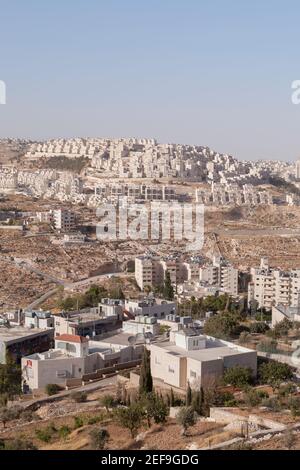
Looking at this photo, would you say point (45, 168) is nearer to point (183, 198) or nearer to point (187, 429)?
point (183, 198)

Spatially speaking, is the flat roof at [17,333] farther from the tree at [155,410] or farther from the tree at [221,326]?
the tree at [155,410]

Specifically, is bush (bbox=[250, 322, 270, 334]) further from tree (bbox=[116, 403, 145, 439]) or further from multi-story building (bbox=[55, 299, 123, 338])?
tree (bbox=[116, 403, 145, 439])

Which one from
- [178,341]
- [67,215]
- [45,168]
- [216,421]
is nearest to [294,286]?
[178,341]

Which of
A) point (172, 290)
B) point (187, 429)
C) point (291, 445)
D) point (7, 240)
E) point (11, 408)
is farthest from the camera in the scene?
point (7, 240)

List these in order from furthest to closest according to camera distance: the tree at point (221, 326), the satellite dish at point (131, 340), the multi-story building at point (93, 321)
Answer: the tree at point (221, 326) → the multi-story building at point (93, 321) → the satellite dish at point (131, 340)
